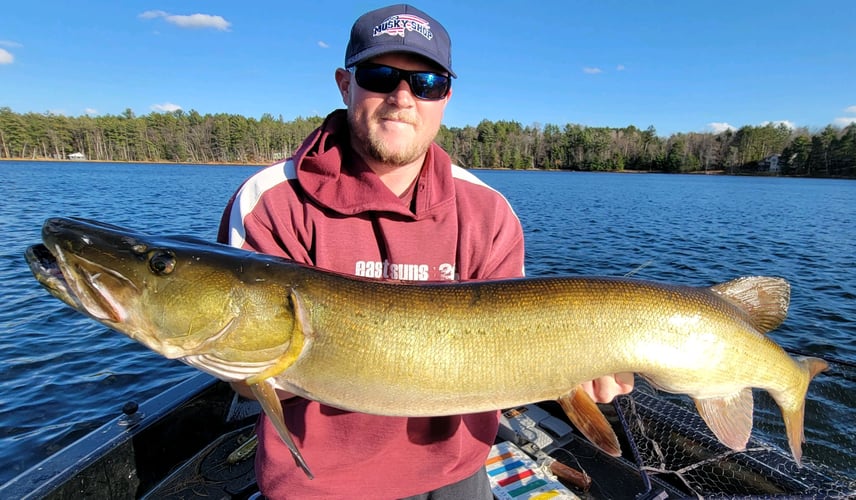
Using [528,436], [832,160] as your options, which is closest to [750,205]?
[528,436]

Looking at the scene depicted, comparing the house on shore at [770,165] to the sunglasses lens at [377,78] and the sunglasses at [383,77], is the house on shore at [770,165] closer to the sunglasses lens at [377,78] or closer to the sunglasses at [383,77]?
the sunglasses at [383,77]

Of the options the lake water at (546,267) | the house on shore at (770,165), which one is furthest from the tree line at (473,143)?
the lake water at (546,267)

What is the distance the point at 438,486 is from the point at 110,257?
1.85m

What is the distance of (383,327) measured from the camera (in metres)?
1.95

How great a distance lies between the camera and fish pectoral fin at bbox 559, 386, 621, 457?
2.21m

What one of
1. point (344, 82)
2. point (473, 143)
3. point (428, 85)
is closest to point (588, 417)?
point (428, 85)

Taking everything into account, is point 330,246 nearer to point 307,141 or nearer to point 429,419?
point 307,141

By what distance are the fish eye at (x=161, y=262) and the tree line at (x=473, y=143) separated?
334 feet

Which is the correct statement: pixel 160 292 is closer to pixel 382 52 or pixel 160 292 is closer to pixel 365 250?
pixel 365 250

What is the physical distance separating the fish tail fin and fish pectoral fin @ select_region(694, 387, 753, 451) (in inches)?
7.6

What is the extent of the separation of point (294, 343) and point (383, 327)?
0.39 m

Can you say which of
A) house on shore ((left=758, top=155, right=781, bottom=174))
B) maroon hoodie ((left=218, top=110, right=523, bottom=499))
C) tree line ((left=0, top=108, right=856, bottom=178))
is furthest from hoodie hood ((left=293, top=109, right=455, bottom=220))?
house on shore ((left=758, top=155, right=781, bottom=174))

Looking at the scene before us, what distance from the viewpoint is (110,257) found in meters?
1.82

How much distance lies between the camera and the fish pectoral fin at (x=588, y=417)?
2.21 metres
